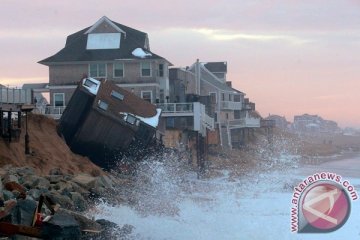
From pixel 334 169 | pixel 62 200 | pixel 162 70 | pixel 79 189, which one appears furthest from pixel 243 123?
pixel 62 200

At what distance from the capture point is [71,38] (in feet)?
173

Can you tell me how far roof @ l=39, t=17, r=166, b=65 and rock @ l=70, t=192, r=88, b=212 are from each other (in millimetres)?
28418

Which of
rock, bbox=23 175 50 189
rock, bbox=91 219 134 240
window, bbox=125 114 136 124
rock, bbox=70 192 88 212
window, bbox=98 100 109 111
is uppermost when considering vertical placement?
window, bbox=98 100 109 111

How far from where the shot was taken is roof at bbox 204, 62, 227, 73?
81438 millimetres

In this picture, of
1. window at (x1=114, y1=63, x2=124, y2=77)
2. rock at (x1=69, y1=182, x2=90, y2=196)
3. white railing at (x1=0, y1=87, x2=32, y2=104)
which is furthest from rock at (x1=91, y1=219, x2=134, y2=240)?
window at (x1=114, y1=63, x2=124, y2=77)

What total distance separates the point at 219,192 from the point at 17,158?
9.86 metres

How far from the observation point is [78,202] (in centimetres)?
2056

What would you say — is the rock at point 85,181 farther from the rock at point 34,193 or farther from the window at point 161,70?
the window at point 161,70

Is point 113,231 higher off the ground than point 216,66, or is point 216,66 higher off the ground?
point 216,66

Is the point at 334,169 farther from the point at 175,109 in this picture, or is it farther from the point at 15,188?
the point at 15,188

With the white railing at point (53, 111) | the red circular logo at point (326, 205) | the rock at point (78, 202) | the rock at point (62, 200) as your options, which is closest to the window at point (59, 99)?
the white railing at point (53, 111)

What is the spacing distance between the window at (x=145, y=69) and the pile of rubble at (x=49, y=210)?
25120 mm

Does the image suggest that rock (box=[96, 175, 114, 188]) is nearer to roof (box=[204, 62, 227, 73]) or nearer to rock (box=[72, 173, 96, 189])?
rock (box=[72, 173, 96, 189])

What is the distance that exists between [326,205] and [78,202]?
428 inches
